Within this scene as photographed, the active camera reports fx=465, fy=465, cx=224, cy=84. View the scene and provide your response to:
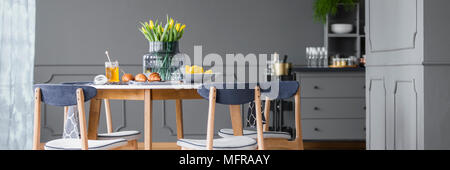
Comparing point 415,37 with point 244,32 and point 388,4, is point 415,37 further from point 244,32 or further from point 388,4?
point 244,32

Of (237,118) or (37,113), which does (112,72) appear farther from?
(237,118)

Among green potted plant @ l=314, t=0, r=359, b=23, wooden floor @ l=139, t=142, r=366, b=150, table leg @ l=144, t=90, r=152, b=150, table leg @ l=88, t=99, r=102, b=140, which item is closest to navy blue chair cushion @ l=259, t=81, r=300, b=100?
table leg @ l=144, t=90, r=152, b=150

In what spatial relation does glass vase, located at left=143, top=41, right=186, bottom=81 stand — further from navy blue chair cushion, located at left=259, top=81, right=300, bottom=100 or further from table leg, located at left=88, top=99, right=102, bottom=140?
navy blue chair cushion, located at left=259, top=81, right=300, bottom=100

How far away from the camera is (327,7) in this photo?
4.73 metres

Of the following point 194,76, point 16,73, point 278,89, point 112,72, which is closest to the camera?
point 278,89

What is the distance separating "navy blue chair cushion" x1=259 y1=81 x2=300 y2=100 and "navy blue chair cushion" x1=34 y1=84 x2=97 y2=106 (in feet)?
2.89

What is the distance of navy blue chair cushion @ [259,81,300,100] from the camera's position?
7.98 feet

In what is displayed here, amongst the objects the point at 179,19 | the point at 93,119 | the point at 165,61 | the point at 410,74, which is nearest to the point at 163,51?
the point at 165,61

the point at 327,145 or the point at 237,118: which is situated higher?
the point at 237,118

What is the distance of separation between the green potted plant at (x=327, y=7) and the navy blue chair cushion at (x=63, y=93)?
301 centimetres

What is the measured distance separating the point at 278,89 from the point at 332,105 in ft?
6.87

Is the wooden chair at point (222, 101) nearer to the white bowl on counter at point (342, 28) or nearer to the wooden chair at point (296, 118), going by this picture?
the wooden chair at point (296, 118)
